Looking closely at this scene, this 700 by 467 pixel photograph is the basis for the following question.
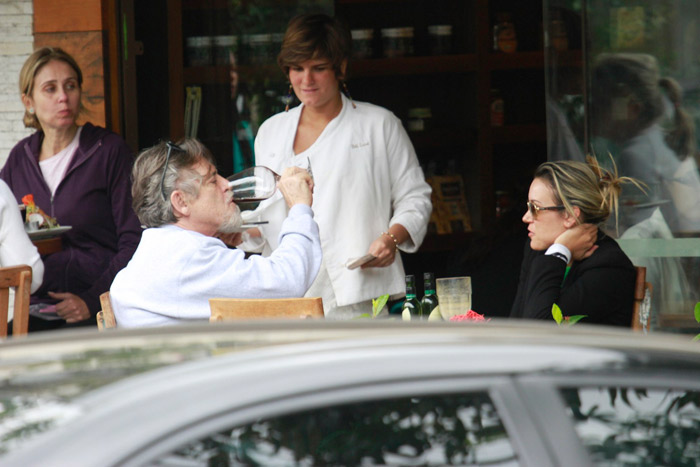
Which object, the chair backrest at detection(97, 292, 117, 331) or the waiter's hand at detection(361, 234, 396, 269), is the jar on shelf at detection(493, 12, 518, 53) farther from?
the chair backrest at detection(97, 292, 117, 331)

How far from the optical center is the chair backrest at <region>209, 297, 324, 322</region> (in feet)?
8.80

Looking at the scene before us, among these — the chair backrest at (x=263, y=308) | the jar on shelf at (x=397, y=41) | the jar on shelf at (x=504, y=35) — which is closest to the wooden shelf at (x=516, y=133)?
the jar on shelf at (x=504, y=35)

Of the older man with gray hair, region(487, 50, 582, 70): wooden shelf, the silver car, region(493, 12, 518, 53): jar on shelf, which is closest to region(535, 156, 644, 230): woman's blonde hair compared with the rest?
the older man with gray hair

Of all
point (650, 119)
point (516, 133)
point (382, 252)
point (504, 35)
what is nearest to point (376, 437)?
point (382, 252)

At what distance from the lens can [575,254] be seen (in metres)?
3.42

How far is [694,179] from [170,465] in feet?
13.1

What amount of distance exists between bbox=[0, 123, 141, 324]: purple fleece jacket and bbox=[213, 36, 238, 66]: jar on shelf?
1.74 metres

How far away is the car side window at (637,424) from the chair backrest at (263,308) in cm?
143

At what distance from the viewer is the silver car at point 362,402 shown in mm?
1163

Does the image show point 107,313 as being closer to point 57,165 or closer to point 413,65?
point 57,165

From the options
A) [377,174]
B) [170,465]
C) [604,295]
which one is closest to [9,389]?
[170,465]

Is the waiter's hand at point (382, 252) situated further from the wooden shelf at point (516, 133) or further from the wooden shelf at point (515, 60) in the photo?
the wooden shelf at point (515, 60)

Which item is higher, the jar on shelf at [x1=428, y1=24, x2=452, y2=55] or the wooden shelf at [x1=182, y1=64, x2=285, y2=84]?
the jar on shelf at [x1=428, y1=24, x2=452, y2=55]

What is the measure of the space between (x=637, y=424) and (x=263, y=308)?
1.51 metres
